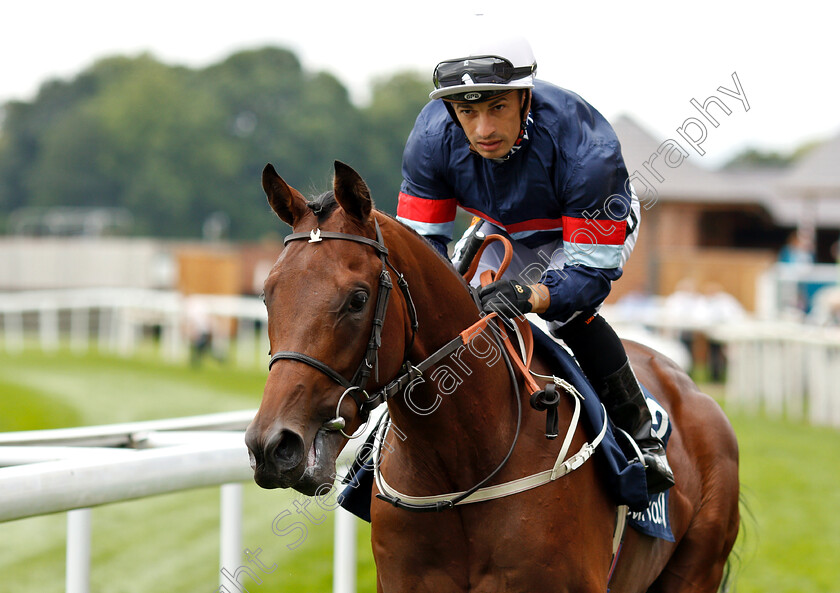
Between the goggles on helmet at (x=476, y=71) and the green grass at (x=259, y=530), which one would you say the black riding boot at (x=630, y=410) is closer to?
the goggles on helmet at (x=476, y=71)

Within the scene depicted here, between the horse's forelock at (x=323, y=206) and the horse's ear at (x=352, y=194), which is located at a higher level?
the horse's ear at (x=352, y=194)

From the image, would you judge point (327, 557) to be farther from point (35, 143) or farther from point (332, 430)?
point (35, 143)

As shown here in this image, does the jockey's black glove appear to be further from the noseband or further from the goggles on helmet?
the goggles on helmet

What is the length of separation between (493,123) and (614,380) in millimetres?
961

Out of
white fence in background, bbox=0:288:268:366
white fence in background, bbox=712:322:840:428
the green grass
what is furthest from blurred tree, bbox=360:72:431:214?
the green grass

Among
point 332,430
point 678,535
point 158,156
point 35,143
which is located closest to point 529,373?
point 332,430

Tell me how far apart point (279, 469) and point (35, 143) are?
2548 inches

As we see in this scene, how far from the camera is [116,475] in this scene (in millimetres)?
2762

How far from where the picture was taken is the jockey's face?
8.93ft

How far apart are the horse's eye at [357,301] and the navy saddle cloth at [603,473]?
0.93m

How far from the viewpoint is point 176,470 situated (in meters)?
3.00

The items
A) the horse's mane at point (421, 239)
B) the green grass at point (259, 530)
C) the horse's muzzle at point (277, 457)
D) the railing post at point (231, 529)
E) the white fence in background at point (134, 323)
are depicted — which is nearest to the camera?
the horse's muzzle at point (277, 457)

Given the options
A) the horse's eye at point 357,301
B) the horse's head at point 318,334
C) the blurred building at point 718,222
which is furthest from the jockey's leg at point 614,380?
the blurred building at point 718,222

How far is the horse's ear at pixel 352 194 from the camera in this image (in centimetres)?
225
